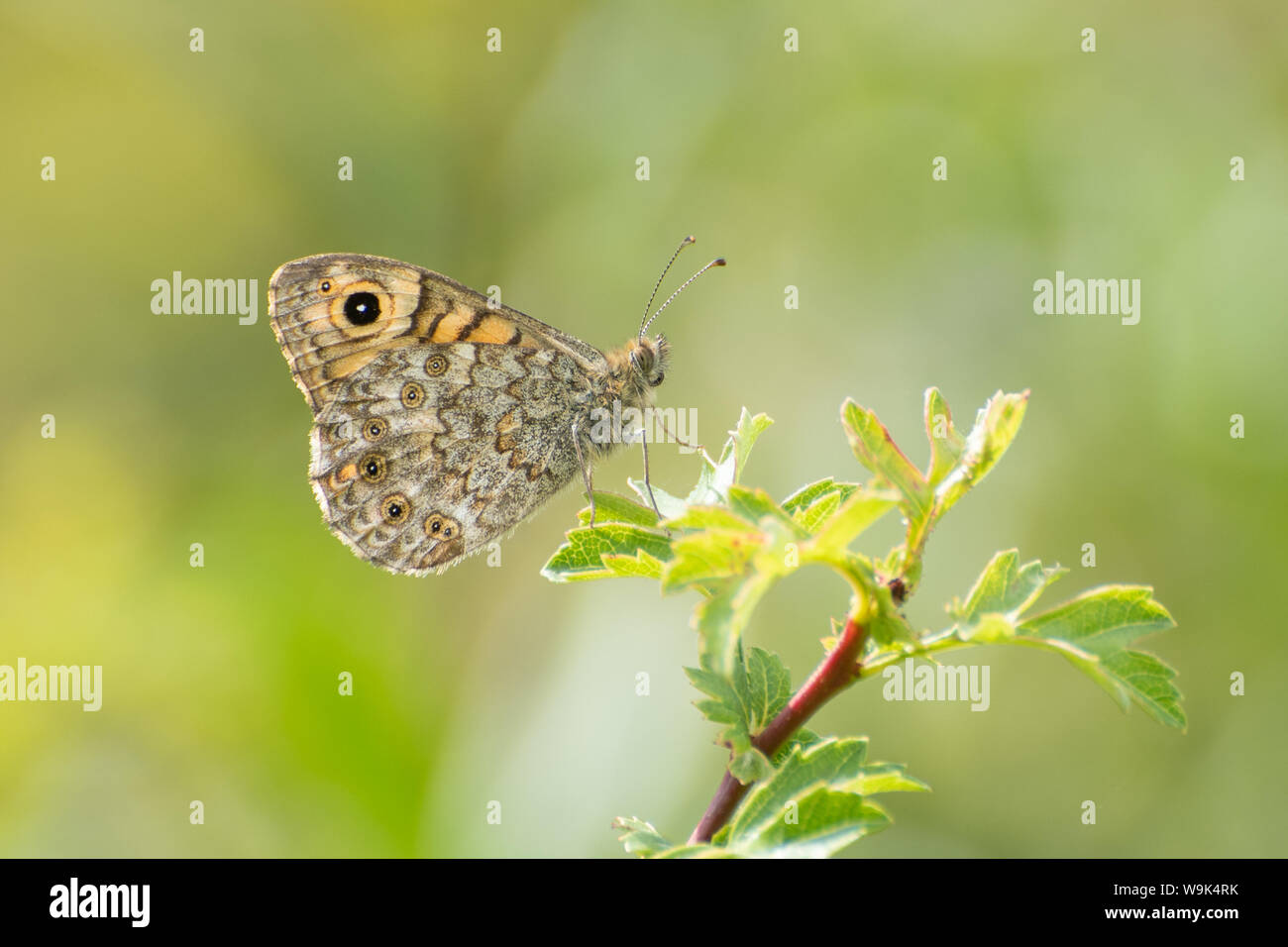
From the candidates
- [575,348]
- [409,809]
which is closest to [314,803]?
[409,809]

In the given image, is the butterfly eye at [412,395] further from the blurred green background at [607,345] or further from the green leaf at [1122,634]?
the green leaf at [1122,634]

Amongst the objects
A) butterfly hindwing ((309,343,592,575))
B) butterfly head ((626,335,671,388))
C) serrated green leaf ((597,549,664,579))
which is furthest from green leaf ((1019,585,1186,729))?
butterfly head ((626,335,671,388))

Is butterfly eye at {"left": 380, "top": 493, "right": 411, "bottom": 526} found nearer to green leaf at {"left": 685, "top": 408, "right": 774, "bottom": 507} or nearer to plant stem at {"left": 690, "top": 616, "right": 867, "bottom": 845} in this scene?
green leaf at {"left": 685, "top": 408, "right": 774, "bottom": 507}

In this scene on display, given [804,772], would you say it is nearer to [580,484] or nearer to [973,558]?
[580,484]

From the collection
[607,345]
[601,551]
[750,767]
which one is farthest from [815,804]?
[607,345]

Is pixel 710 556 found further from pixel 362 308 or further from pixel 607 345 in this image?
pixel 607 345

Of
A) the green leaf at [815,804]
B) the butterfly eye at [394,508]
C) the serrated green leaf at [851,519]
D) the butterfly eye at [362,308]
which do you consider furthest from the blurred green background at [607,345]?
the serrated green leaf at [851,519]

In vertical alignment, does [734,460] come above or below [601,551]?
above
